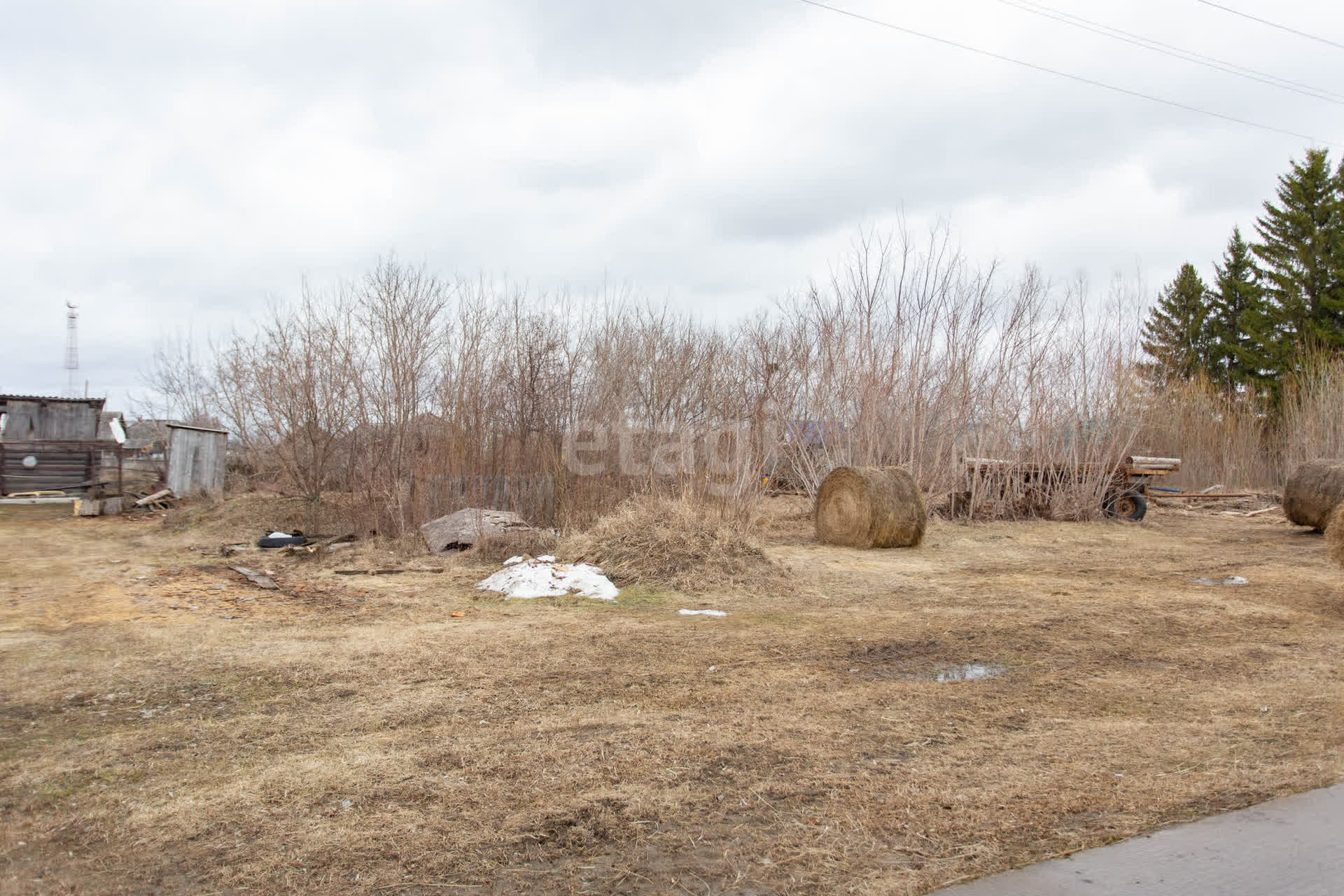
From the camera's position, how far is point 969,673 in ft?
19.8

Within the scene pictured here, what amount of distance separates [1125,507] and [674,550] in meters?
14.0

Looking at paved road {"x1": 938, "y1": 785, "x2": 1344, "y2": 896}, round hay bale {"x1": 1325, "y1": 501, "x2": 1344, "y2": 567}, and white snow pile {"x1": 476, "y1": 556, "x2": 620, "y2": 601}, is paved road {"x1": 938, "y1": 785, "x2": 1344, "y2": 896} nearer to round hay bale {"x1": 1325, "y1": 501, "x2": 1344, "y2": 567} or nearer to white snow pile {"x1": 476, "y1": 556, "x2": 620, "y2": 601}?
white snow pile {"x1": 476, "y1": 556, "x2": 620, "y2": 601}

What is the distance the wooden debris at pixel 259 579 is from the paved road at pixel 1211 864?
28.1 ft

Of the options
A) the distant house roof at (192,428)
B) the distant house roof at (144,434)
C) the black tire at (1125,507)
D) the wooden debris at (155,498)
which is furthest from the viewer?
the distant house roof at (144,434)

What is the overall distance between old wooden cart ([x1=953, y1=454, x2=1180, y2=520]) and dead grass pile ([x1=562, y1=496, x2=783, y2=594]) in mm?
9179

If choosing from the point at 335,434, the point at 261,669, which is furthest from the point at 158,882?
the point at 335,434

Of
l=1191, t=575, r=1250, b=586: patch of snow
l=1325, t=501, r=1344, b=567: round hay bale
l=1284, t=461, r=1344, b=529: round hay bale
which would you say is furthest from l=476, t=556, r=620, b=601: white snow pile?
l=1284, t=461, r=1344, b=529: round hay bale

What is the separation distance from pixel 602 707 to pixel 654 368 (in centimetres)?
1410

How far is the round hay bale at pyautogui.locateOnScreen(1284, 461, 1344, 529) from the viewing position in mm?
15766

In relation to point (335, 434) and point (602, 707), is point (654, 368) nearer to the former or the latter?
point (335, 434)

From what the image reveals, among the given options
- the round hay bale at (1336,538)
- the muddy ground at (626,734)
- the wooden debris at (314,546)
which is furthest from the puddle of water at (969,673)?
the wooden debris at (314,546)

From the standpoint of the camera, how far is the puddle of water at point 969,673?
5883mm

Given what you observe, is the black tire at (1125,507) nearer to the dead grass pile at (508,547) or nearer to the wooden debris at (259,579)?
the dead grass pile at (508,547)

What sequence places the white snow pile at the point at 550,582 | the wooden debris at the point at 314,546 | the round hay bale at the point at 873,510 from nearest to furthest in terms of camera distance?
the white snow pile at the point at 550,582
the wooden debris at the point at 314,546
the round hay bale at the point at 873,510
